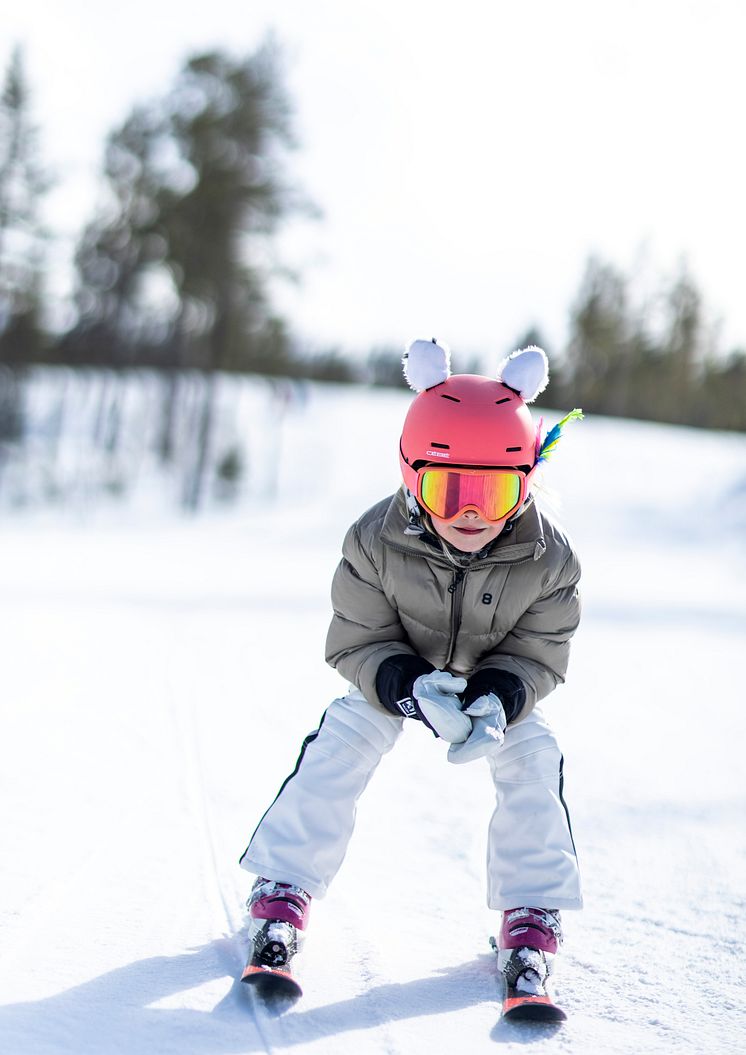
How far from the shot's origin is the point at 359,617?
2578 millimetres

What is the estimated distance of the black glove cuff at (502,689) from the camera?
7.75ft

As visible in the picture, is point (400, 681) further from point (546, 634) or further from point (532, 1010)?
point (532, 1010)

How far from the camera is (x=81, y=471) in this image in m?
25.5

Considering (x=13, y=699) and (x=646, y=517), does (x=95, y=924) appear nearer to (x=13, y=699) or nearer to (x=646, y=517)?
(x=13, y=699)

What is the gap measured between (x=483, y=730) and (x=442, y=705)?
0.35 ft

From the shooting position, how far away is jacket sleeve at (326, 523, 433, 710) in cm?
255

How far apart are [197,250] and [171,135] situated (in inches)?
113

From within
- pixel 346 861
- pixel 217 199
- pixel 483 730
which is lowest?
pixel 346 861

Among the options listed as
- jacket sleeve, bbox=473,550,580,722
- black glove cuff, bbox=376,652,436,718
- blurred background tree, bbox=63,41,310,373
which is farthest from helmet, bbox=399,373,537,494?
blurred background tree, bbox=63,41,310,373

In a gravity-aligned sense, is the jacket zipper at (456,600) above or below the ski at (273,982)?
above

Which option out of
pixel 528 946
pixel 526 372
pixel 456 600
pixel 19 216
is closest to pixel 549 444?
pixel 526 372

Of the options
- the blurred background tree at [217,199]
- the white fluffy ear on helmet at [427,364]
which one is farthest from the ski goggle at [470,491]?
the blurred background tree at [217,199]

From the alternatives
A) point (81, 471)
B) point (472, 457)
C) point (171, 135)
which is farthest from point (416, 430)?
point (81, 471)

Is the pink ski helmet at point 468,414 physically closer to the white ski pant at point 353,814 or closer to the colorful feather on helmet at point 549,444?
the colorful feather on helmet at point 549,444
